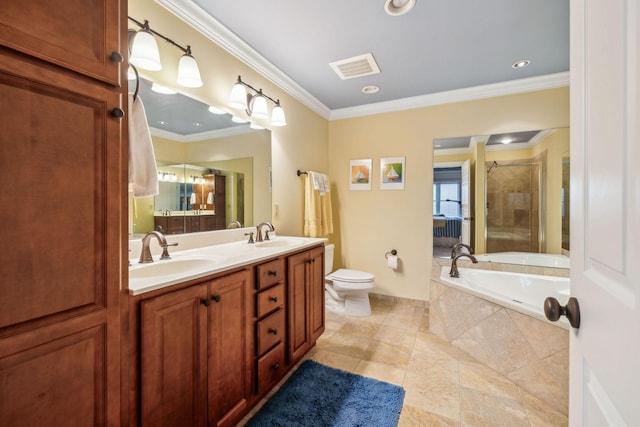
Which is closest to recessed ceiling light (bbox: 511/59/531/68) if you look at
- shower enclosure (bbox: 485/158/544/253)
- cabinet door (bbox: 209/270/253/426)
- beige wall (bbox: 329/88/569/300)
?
beige wall (bbox: 329/88/569/300)

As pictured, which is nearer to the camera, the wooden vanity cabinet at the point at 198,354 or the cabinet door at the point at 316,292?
the wooden vanity cabinet at the point at 198,354

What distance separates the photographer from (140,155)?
130 centimetres

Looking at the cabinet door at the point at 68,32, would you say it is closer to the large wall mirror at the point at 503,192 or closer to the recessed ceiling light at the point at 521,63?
the recessed ceiling light at the point at 521,63

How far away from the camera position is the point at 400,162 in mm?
3207

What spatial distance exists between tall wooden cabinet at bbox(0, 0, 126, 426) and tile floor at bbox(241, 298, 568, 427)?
151 centimetres

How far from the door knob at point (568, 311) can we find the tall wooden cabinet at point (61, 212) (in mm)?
1218

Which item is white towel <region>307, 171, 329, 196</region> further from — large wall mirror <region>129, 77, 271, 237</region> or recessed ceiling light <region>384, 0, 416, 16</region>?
recessed ceiling light <region>384, 0, 416, 16</region>

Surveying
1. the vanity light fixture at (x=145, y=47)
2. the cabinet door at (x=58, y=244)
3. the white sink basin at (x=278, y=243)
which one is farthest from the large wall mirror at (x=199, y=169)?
the cabinet door at (x=58, y=244)

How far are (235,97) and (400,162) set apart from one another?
6.60 feet

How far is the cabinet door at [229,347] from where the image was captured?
1223mm

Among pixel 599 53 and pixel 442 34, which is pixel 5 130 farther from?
pixel 442 34

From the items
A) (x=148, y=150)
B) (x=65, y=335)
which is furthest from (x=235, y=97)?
(x=65, y=335)

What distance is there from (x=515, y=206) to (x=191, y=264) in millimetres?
3019

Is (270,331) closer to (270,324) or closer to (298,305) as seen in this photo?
(270,324)
